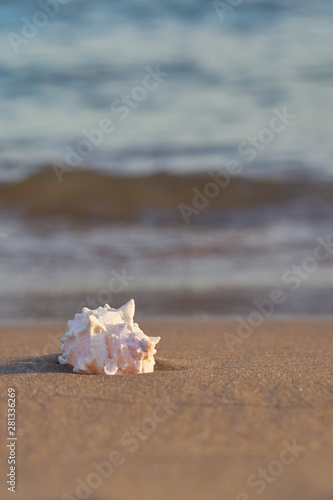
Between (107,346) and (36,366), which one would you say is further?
(36,366)

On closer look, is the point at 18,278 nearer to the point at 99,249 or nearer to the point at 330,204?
the point at 99,249

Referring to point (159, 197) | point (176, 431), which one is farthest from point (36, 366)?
point (159, 197)

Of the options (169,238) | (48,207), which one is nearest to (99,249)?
(169,238)

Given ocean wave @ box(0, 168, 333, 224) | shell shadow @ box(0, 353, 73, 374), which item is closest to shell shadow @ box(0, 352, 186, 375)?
shell shadow @ box(0, 353, 73, 374)

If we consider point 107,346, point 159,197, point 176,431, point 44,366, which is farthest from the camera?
point 159,197

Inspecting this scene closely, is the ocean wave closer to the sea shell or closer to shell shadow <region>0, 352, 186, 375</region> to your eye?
shell shadow <region>0, 352, 186, 375</region>

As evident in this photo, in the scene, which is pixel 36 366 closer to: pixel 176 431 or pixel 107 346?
pixel 107 346

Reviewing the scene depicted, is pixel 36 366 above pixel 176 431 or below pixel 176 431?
below

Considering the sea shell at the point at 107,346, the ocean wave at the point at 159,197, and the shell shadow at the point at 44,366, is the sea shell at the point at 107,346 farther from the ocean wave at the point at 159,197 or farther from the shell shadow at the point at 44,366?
the ocean wave at the point at 159,197
